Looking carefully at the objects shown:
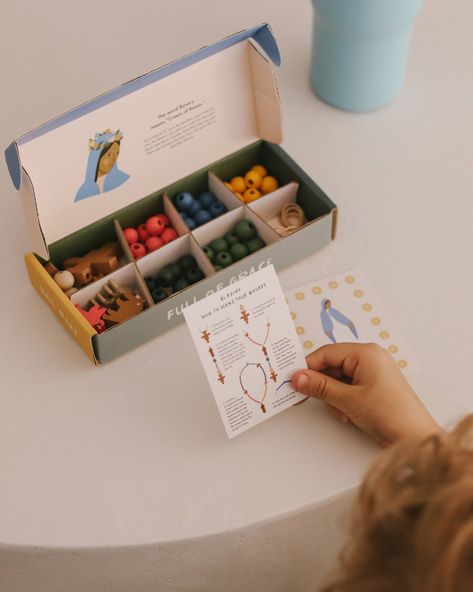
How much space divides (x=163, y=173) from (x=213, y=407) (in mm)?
322

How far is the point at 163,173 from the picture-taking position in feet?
3.57

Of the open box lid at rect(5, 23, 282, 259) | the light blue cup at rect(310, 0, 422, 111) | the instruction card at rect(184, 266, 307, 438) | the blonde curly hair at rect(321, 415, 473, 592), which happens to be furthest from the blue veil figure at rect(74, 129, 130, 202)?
the blonde curly hair at rect(321, 415, 473, 592)

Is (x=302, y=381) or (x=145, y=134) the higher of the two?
(x=145, y=134)

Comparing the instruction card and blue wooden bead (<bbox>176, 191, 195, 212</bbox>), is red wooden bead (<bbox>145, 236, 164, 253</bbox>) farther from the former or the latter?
the instruction card

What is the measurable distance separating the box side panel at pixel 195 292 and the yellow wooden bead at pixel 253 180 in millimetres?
129

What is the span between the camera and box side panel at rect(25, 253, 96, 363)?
94 cm

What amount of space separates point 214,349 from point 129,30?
70 centimetres

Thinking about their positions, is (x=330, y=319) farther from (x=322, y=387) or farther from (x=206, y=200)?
(x=206, y=200)

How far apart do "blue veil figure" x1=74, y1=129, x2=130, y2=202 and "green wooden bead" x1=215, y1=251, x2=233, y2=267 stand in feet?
0.50

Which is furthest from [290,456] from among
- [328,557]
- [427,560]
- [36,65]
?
[36,65]

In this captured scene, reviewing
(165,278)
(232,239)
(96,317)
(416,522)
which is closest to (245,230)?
(232,239)

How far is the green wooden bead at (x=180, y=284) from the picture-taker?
3.37 feet

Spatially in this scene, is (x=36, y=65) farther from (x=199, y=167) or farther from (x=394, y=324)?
(x=394, y=324)

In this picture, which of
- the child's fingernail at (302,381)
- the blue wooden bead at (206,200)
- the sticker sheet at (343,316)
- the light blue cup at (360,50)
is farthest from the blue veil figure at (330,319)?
the light blue cup at (360,50)
